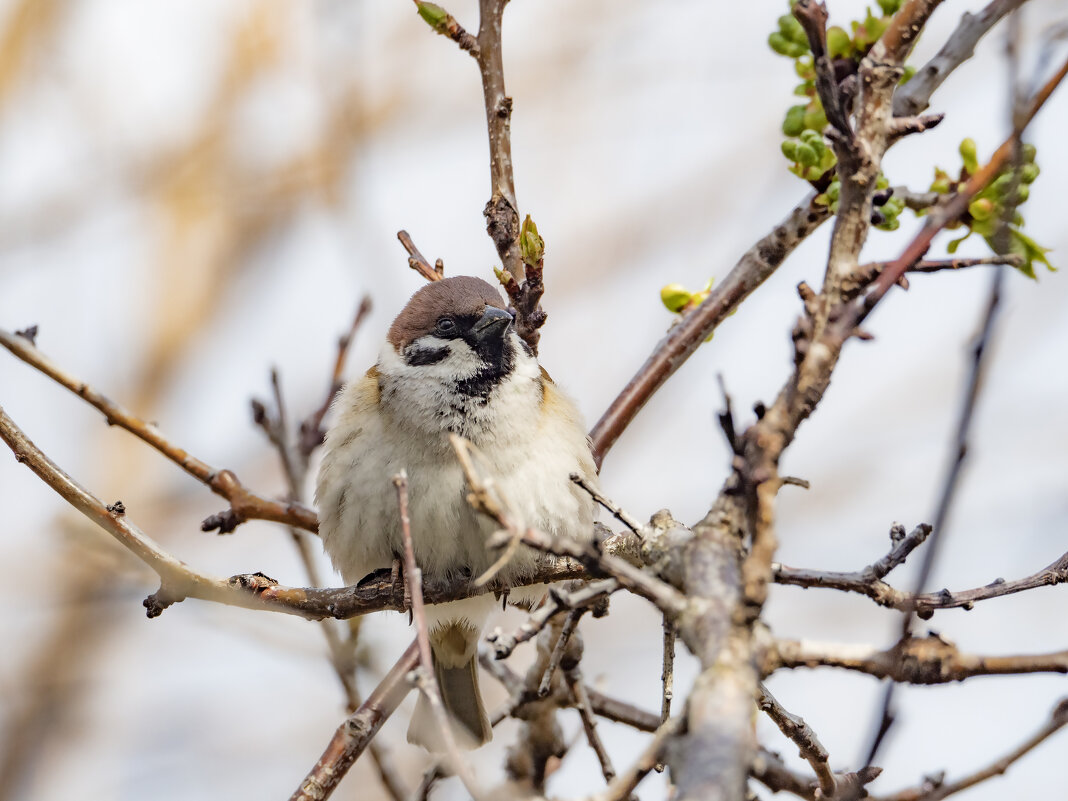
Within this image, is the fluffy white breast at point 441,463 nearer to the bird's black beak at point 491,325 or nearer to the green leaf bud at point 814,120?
the bird's black beak at point 491,325

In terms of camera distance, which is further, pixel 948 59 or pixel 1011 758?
pixel 948 59

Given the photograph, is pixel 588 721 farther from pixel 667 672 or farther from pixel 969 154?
pixel 969 154

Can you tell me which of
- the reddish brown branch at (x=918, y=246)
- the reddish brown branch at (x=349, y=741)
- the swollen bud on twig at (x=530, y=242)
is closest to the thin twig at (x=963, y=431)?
the reddish brown branch at (x=918, y=246)

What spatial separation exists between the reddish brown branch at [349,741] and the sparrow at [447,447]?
309 mm

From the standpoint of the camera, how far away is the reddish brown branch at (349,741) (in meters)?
2.72

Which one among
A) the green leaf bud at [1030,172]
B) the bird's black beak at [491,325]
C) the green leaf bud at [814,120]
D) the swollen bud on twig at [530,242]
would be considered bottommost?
the green leaf bud at [1030,172]

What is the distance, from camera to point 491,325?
3.53 m

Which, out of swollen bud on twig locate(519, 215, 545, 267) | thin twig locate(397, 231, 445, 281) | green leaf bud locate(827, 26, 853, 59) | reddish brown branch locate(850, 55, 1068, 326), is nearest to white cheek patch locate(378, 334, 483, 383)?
thin twig locate(397, 231, 445, 281)

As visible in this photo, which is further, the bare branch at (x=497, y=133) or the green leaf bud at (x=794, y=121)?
the bare branch at (x=497, y=133)

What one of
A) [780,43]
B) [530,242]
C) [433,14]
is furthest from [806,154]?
[433,14]

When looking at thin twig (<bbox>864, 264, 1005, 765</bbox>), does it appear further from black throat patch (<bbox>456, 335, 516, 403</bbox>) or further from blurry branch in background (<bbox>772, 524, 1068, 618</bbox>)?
black throat patch (<bbox>456, 335, 516, 403</bbox>)

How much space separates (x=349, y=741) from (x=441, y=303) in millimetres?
1505

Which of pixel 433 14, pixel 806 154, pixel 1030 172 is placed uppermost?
pixel 433 14

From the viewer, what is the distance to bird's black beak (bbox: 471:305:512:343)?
3500 millimetres
